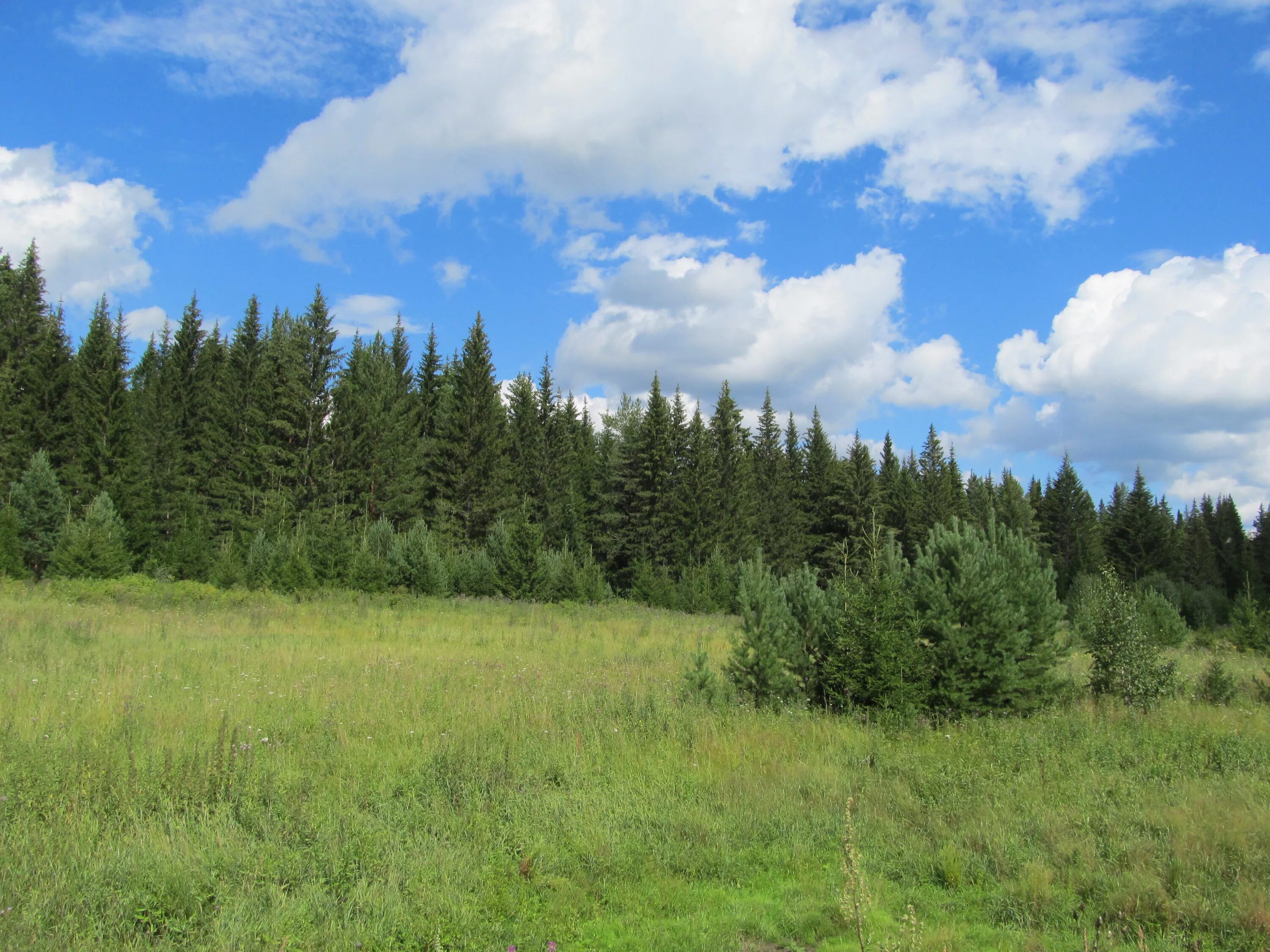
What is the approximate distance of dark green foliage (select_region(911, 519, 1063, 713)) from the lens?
364 inches

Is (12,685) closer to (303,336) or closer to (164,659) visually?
(164,659)

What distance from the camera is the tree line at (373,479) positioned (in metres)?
27.5

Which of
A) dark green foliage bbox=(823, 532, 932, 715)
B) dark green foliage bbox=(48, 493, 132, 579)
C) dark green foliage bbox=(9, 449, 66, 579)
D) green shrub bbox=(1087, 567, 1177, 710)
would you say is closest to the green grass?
dark green foliage bbox=(823, 532, 932, 715)

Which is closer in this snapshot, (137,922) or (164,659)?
(137,922)

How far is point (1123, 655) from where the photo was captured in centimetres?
1046

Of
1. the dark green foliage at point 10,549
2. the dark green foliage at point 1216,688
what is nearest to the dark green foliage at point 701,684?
the dark green foliage at point 1216,688

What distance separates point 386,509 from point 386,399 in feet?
25.0

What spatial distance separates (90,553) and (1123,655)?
2822 centimetres

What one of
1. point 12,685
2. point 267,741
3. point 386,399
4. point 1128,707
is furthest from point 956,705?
point 386,399

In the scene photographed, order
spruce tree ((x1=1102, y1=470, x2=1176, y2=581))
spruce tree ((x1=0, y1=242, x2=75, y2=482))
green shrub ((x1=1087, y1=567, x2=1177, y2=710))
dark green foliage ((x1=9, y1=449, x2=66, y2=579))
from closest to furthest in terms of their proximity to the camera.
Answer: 1. green shrub ((x1=1087, y1=567, x2=1177, y2=710))
2. dark green foliage ((x1=9, y1=449, x2=66, y2=579))
3. spruce tree ((x1=0, y1=242, x2=75, y2=482))
4. spruce tree ((x1=1102, y1=470, x2=1176, y2=581))

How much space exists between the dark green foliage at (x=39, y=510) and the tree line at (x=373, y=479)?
0.27 ft

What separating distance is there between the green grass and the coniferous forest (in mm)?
17032

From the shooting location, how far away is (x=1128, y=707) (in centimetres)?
966

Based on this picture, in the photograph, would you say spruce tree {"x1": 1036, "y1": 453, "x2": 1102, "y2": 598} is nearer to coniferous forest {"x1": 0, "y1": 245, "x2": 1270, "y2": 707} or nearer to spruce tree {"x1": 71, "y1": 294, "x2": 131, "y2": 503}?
coniferous forest {"x1": 0, "y1": 245, "x2": 1270, "y2": 707}
